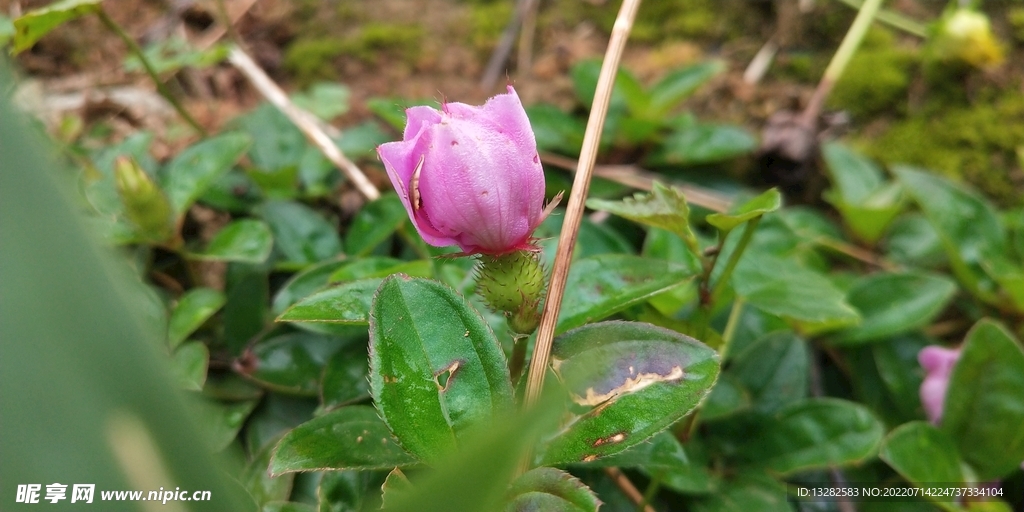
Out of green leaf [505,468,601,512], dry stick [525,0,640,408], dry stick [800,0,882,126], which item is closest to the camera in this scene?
green leaf [505,468,601,512]

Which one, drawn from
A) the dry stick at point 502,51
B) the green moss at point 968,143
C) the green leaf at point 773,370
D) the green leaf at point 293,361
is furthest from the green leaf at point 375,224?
the green moss at point 968,143

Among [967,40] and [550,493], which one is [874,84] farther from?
[550,493]

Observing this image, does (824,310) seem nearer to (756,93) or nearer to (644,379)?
(644,379)

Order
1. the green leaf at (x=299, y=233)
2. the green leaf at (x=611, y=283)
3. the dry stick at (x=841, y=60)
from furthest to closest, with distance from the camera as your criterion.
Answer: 1. the dry stick at (x=841, y=60)
2. the green leaf at (x=299, y=233)
3. the green leaf at (x=611, y=283)

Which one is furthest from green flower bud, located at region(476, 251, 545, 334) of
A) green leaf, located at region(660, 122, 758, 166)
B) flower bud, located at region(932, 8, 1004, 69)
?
flower bud, located at region(932, 8, 1004, 69)

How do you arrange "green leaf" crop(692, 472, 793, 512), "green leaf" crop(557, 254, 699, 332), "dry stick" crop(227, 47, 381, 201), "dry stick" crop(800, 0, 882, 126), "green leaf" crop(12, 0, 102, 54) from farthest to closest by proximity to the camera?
"dry stick" crop(800, 0, 882, 126) < "dry stick" crop(227, 47, 381, 201) < "green leaf" crop(12, 0, 102, 54) < "green leaf" crop(692, 472, 793, 512) < "green leaf" crop(557, 254, 699, 332)

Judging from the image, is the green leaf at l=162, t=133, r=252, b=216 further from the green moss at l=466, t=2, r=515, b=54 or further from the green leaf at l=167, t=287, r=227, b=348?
the green moss at l=466, t=2, r=515, b=54

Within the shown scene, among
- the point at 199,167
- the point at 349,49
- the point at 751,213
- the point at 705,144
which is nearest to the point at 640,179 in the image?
the point at 705,144

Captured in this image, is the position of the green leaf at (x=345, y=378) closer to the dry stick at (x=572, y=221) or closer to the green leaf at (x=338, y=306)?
the green leaf at (x=338, y=306)
